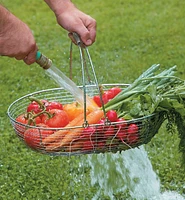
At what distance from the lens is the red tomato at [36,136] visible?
296 cm

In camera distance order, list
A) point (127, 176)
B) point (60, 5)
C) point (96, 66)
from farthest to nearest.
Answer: point (96, 66) < point (127, 176) < point (60, 5)

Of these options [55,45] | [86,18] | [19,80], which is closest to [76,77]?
[19,80]

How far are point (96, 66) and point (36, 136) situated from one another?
3.88 metres

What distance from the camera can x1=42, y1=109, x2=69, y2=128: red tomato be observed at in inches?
120

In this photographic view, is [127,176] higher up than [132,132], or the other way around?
[132,132]

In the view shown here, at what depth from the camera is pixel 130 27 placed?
8.20 m

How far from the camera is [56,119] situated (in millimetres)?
3043

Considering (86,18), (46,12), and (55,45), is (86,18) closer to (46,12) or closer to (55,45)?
(55,45)

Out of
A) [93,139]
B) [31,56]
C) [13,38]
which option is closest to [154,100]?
[93,139]

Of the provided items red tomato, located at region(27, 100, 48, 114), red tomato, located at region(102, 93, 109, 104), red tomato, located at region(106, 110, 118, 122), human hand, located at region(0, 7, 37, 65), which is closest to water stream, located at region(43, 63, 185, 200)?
red tomato, located at region(102, 93, 109, 104)

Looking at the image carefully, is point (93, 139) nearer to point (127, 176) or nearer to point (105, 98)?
point (105, 98)

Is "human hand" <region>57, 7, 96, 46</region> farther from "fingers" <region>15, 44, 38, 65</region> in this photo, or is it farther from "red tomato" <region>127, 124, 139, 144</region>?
"red tomato" <region>127, 124, 139, 144</region>

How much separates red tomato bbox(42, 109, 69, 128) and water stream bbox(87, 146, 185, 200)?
914mm

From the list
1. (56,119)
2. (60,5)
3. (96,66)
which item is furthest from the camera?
(96,66)
